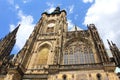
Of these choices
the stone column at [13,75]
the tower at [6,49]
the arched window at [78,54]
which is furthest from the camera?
the tower at [6,49]

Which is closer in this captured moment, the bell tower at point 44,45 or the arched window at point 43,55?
the bell tower at point 44,45

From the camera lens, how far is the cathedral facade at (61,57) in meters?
17.7

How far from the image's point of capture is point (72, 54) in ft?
72.0

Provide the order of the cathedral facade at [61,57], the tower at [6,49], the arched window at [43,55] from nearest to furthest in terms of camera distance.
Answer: the cathedral facade at [61,57]
the arched window at [43,55]
the tower at [6,49]

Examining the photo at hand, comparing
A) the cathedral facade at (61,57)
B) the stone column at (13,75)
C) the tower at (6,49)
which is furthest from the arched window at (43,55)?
the tower at (6,49)

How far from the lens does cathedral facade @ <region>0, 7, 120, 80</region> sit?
58.2ft

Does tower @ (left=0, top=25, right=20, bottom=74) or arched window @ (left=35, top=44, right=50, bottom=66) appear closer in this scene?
arched window @ (left=35, top=44, right=50, bottom=66)

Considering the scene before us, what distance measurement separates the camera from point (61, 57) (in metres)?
21.2

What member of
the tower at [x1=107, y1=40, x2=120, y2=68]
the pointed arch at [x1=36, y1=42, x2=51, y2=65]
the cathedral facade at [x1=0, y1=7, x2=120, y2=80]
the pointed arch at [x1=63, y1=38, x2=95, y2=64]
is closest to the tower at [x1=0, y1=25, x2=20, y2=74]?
the cathedral facade at [x1=0, y1=7, x2=120, y2=80]

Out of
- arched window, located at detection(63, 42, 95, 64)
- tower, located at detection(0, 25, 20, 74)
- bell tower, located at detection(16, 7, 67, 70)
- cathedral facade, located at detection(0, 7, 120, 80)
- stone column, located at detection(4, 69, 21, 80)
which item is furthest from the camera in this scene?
tower, located at detection(0, 25, 20, 74)

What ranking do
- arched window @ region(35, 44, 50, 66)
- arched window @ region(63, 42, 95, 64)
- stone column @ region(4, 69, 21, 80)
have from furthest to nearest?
arched window @ region(35, 44, 50, 66)
arched window @ region(63, 42, 95, 64)
stone column @ region(4, 69, 21, 80)

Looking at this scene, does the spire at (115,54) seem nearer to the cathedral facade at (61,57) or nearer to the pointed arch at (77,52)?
the cathedral facade at (61,57)

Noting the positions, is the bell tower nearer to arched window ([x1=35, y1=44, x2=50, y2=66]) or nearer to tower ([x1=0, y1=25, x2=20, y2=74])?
arched window ([x1=35, y1=44, x2=50, y2=66])

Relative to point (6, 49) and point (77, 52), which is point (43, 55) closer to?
point (77, 52)
